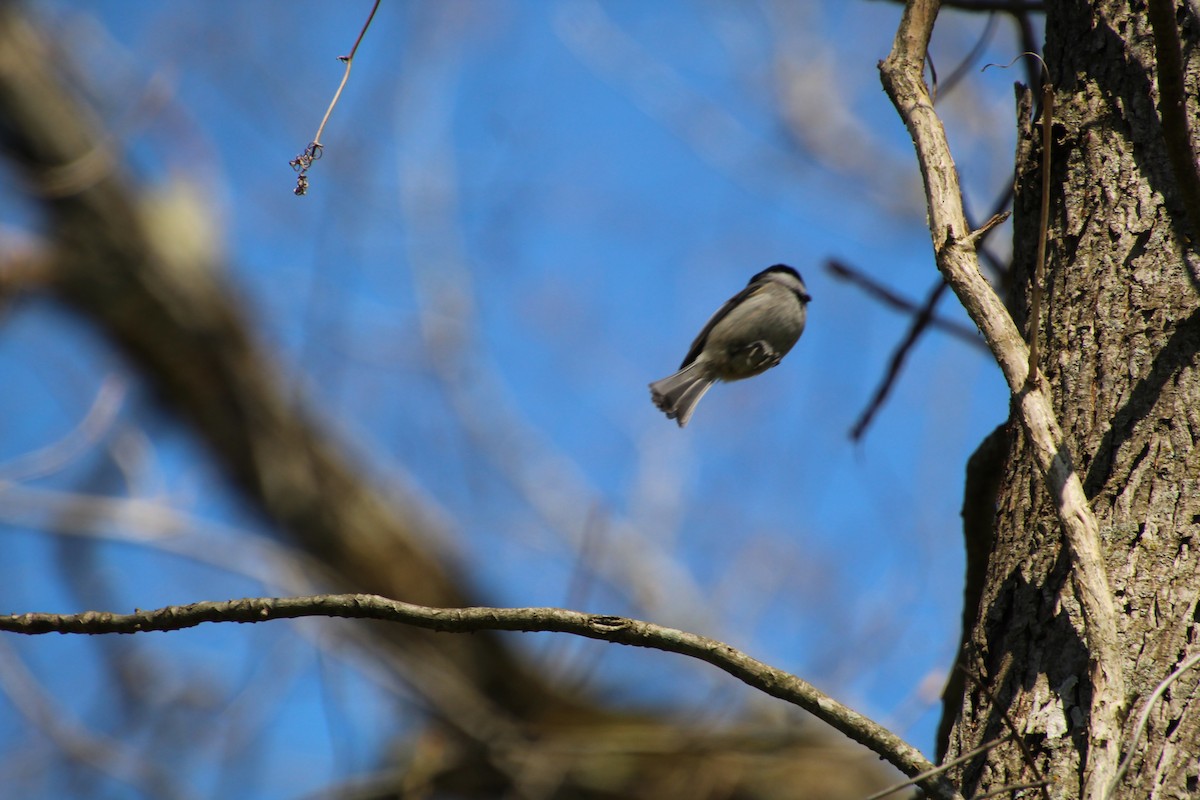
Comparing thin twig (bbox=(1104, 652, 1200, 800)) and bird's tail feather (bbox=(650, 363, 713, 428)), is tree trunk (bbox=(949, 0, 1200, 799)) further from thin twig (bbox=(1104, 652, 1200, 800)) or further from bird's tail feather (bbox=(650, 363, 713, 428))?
bird's tail feather (bbox=(650, 363, 713, 428))

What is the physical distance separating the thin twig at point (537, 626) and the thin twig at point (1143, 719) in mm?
183

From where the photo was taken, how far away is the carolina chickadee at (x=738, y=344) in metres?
2.35

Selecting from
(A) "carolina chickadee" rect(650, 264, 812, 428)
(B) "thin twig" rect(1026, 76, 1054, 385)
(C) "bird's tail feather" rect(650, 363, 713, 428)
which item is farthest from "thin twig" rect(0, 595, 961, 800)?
(C) "bird's tail feather" rect(650, 363, 713, 428)

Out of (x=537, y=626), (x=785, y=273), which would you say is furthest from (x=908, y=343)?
(x=537, y=626)

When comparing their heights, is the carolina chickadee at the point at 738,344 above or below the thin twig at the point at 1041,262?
above

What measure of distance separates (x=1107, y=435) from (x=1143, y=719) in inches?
17.1

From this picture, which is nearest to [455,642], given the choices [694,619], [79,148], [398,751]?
[398,751]

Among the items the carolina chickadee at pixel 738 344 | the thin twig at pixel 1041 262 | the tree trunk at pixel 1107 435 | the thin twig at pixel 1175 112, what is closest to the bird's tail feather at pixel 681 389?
the carolina chickadee at pixel 738 344

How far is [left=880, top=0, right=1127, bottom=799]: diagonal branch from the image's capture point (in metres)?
1.38

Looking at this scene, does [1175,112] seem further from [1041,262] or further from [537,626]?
[537,626]

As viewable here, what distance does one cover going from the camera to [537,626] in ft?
4.86

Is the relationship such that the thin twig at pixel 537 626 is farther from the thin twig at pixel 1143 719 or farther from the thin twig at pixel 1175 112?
the thin twig at pixel 1175 112

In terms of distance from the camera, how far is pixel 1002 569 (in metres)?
1.65

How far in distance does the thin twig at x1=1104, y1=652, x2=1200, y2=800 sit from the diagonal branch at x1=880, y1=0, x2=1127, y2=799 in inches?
0.5
